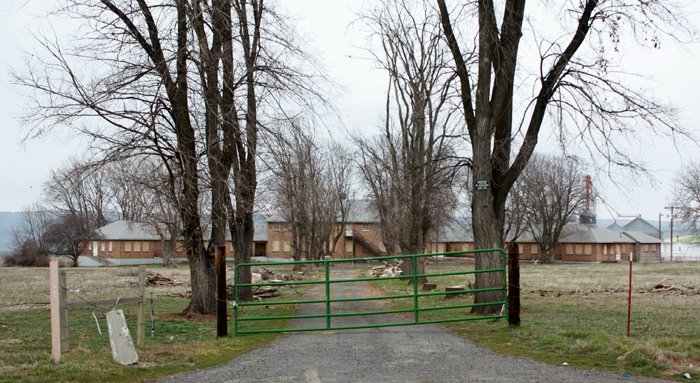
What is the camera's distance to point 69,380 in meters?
8.66

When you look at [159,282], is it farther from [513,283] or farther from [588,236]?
[588,236]

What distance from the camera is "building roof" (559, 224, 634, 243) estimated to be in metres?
87.2

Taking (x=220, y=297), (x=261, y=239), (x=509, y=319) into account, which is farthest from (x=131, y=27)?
(x=261, y=239)

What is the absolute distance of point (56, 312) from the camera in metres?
9.94

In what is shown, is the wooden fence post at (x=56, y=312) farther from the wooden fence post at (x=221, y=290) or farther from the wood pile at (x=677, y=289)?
the wood pile at (x=677, y=289)

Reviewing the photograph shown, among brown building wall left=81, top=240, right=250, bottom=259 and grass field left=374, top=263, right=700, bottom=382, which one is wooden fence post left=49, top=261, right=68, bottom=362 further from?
brown building wall left=81, top=240, right=250, bottom=259

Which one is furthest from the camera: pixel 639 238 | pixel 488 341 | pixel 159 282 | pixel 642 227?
pixel 642 227

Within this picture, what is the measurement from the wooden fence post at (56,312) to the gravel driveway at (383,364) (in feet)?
6.30

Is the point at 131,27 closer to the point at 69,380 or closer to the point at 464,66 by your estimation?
the point at 464,66

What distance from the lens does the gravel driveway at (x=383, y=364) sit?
347 inches

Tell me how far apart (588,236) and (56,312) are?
8542cm

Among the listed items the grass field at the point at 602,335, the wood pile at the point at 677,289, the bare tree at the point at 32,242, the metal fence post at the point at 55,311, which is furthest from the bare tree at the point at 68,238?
the metal fence post at the point at 55,311

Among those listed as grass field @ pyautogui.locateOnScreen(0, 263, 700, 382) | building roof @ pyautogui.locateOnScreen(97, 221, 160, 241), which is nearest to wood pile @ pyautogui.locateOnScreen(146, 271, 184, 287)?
grass field @ pyautogui.locateOnScreen(0, 263, 700, 382)

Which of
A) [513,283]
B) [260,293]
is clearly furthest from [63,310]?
[260,293]
